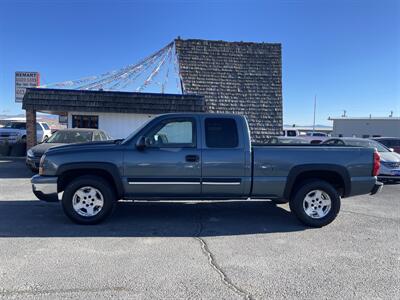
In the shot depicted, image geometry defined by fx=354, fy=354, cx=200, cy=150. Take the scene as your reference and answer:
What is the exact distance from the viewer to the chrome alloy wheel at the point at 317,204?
6207 mm

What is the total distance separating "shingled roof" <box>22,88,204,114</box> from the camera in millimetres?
14164

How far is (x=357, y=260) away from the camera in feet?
15.3

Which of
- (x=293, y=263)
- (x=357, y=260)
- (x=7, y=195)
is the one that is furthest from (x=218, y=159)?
(x=7, y=195)

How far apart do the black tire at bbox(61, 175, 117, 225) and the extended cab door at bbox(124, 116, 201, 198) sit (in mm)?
372

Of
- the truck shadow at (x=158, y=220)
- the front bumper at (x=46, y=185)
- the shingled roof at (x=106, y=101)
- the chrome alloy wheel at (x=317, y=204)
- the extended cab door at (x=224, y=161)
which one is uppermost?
the shingled roof at (x=106, y=101)

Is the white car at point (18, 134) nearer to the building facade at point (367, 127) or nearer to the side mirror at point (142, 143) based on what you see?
the side mirror at point (142, 143)

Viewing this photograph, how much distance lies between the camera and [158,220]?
6.46 metres

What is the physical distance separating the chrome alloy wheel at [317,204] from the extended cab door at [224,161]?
3.66 ft

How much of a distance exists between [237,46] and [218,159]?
1438 cm

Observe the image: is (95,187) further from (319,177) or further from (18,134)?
(18,134)

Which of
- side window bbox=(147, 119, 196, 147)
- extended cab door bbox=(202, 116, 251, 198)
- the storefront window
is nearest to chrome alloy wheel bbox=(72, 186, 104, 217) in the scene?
side window bbox=(147, 119, 196, 147)

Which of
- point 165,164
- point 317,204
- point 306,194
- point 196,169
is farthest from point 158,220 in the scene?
point 317,204

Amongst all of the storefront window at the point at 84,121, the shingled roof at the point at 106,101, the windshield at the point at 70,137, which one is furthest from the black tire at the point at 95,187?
the storefront window at the point at 84,121

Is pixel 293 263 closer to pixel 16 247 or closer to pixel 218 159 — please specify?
pixel 218 159
